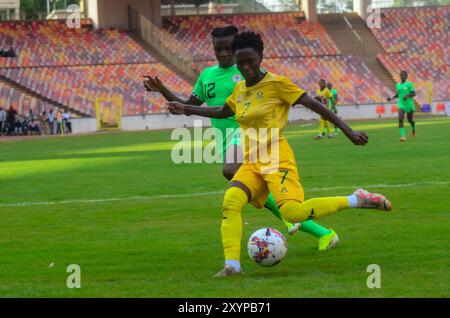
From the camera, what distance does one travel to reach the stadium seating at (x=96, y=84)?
2137 inches

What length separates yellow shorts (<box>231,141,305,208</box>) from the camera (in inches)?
346

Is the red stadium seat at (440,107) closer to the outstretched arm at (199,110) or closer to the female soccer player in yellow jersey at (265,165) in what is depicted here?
the outstretched arm at (199,110)

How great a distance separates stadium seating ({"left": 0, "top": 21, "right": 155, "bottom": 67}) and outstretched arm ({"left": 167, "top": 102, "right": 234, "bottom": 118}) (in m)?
47.8

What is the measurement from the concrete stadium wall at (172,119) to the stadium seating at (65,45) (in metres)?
6.10

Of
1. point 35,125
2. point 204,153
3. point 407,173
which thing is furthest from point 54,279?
point 35,125

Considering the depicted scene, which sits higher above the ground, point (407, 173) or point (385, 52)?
point (385, 52)

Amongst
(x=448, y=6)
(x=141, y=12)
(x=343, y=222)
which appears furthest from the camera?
(x=448, y=6)

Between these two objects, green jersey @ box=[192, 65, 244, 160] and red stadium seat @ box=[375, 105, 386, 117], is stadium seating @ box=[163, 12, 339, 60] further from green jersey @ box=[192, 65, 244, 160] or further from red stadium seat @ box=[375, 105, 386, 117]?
green jersey @ box=[192, 65, 244, 160]

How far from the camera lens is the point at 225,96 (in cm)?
1150

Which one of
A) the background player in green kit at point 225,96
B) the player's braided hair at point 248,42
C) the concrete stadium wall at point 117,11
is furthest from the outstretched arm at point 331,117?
the concrete stadium wall at point 117,11

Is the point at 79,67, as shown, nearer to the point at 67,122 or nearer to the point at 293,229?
the point at 67,122

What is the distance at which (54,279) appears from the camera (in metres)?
8.54
